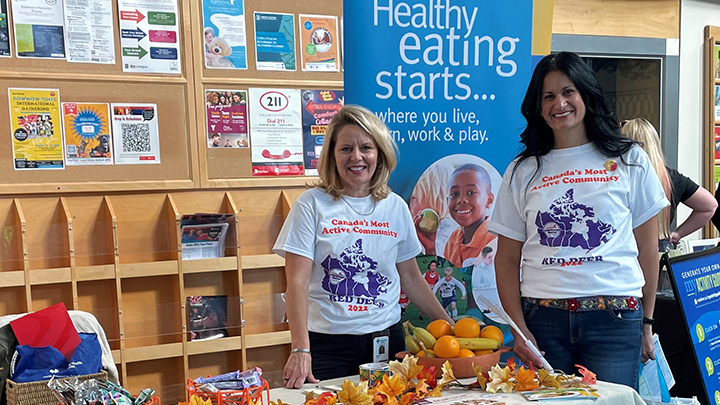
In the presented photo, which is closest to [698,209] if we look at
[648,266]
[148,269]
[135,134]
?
[648,266]

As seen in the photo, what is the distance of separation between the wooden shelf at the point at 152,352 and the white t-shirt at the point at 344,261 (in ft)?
6.34

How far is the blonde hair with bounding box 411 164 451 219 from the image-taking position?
258cm

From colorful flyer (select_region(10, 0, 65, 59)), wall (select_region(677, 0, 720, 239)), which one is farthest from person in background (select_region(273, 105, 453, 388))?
wall (select_region(677, 0, 720, 239))

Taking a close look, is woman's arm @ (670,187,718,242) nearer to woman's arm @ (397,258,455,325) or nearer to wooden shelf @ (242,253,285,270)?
woman's arm @ (397,258,455,325)

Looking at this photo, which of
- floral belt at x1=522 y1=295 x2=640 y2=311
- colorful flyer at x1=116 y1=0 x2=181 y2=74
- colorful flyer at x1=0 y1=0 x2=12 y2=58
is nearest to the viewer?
floral belt at x1=522 y1=295 x2=640 y2=311

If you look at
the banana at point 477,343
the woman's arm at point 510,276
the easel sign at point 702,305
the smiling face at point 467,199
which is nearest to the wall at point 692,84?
the easel sign at point 702,305

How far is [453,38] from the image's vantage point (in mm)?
2586

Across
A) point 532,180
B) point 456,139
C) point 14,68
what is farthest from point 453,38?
point 14,68

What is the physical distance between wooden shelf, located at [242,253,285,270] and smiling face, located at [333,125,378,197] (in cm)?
200

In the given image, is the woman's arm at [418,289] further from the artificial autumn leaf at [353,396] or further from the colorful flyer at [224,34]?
the colorful flyer at [224,34]

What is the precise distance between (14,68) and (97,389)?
8.53ft

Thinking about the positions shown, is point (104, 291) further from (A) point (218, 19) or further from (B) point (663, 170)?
(B) point (663, 170)

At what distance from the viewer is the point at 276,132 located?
160 inches

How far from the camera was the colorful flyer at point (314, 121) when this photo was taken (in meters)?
4.15
